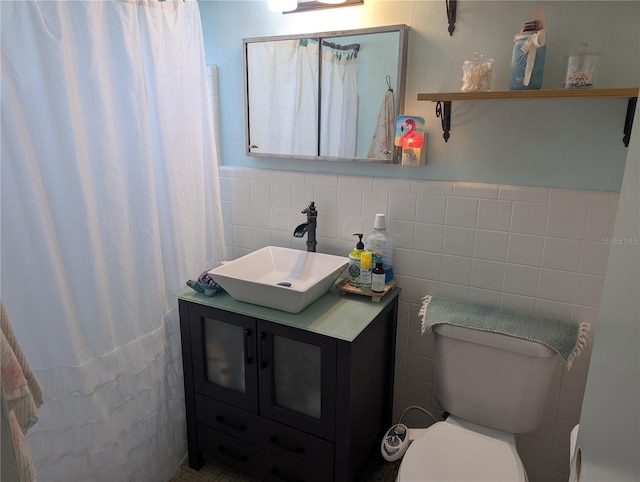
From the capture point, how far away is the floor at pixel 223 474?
74.1 inches

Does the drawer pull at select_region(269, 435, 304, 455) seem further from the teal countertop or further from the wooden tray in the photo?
the wooden tray

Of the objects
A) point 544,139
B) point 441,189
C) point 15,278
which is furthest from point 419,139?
point 15,278

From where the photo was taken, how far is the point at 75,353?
1.41 metres

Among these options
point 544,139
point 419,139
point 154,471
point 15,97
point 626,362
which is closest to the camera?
point 626,362

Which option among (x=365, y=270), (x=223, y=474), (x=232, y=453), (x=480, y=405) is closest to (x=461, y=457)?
(x=480, y=405)

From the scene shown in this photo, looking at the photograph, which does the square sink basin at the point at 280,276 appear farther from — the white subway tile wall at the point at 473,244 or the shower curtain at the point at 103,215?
the shower curtain at the point at 103,215

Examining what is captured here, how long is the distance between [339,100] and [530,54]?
720 mm

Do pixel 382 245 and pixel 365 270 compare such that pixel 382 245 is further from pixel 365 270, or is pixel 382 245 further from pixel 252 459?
pixel 252 459

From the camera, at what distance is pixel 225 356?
5.75ft

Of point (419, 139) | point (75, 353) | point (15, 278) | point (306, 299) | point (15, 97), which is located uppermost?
point (15, 97)

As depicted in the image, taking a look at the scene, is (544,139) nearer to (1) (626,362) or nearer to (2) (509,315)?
(2) (509,315)

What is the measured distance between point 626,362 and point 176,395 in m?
1.80

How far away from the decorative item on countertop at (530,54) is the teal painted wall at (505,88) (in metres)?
0.09

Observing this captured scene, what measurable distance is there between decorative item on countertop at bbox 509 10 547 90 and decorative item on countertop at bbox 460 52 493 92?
77mm
